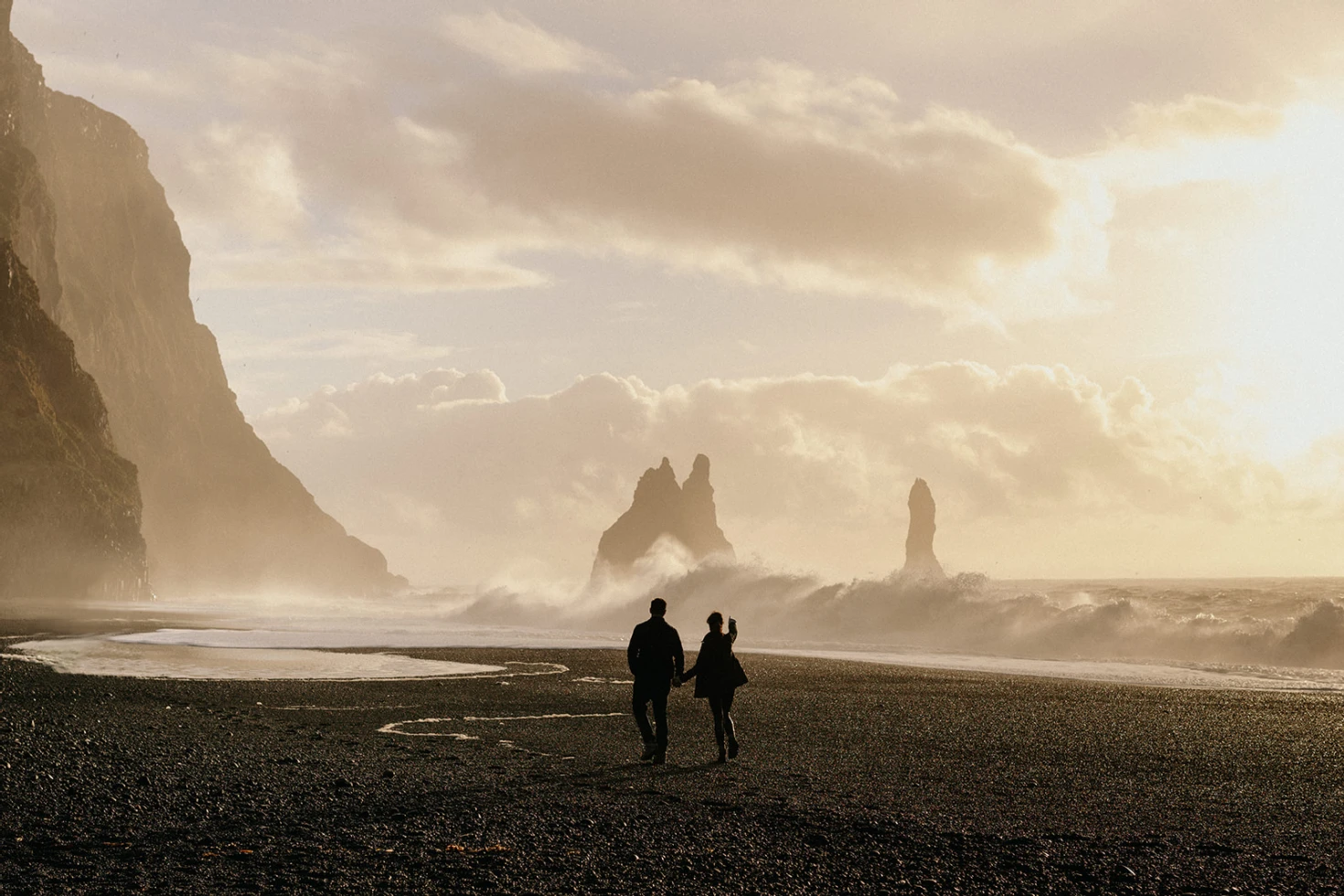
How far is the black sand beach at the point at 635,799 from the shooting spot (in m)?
9.19

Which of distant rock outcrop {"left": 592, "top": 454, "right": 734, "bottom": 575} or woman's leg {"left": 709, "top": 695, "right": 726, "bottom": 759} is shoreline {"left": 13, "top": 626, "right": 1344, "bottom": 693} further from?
distant rock outcrop {"left": 592, "top": 454, "right": 734, "bottom": 575}

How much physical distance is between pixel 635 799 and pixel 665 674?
333 cm

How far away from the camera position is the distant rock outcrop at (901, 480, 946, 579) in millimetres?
133875

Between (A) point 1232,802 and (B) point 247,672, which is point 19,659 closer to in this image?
(B) point 247,672

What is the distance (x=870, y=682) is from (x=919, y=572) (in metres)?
39.2

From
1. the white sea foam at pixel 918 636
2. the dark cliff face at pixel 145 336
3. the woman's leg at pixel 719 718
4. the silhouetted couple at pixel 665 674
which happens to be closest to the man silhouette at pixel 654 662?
the silhouetted couple at pixel 665 674

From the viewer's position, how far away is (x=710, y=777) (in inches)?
553

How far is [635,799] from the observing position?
40.6 feet

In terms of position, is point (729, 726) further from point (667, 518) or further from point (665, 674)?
point (667, 518)

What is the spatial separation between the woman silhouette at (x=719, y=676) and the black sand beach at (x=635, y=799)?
1.70 feet

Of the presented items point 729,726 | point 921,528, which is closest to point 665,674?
point 729,726

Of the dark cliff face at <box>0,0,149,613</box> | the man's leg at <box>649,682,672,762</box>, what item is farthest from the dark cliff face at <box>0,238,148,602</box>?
the man's leg at <box>649,682,672,762</box>

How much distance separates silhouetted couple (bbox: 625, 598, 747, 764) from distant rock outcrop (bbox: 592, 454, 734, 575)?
15015cm

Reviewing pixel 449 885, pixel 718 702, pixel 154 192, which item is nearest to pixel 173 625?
pixel 718 702
